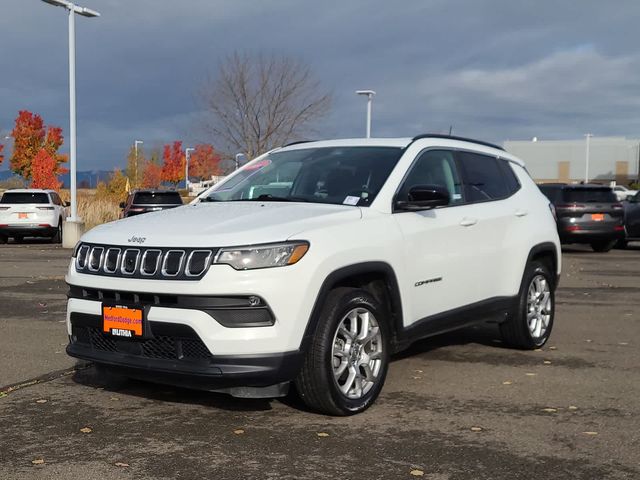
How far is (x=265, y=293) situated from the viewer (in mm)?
4574

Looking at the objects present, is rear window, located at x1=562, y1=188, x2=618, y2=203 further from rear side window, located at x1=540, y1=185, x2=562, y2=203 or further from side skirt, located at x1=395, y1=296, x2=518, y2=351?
side skirt, located at x1=395, y1=296, x2=518, y2=351

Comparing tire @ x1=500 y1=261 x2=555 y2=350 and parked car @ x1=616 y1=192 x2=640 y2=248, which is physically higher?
parked car @ x1=616 y1=192 x2=640 y2=248

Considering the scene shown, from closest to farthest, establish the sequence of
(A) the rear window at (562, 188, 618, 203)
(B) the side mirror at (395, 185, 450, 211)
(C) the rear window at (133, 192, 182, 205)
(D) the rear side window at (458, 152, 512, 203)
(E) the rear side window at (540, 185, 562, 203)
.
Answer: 1. (B) the side mirror at (395, 185, 450, 211)
2. (D) the rear side window at (458, 152, 512, 203)
3. (A) the rear window at (562, 188, 618, 203)
4. (E) the rear side window at (540, 185, 562, 203)
5. (C) the rear window at (133, 192, 182, 205)

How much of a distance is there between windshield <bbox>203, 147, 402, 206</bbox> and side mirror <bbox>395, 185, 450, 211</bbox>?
0.72 ft

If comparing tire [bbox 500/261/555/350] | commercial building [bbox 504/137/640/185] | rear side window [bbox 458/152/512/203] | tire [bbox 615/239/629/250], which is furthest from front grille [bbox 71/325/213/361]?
commercial building [bbox 504/137/640/185]

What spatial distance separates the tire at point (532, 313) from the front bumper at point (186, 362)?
305 cm

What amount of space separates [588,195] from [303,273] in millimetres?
16346

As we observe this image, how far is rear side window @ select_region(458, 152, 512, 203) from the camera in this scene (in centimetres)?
666

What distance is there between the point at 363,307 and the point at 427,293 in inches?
31.7

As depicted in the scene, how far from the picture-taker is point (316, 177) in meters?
6.05

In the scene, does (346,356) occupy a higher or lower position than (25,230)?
higher

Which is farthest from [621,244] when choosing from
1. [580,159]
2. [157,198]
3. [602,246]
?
[580,159]

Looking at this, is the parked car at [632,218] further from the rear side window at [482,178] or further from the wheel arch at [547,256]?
the rear side window at [482,178]

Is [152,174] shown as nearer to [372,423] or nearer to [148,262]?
[148,262]
